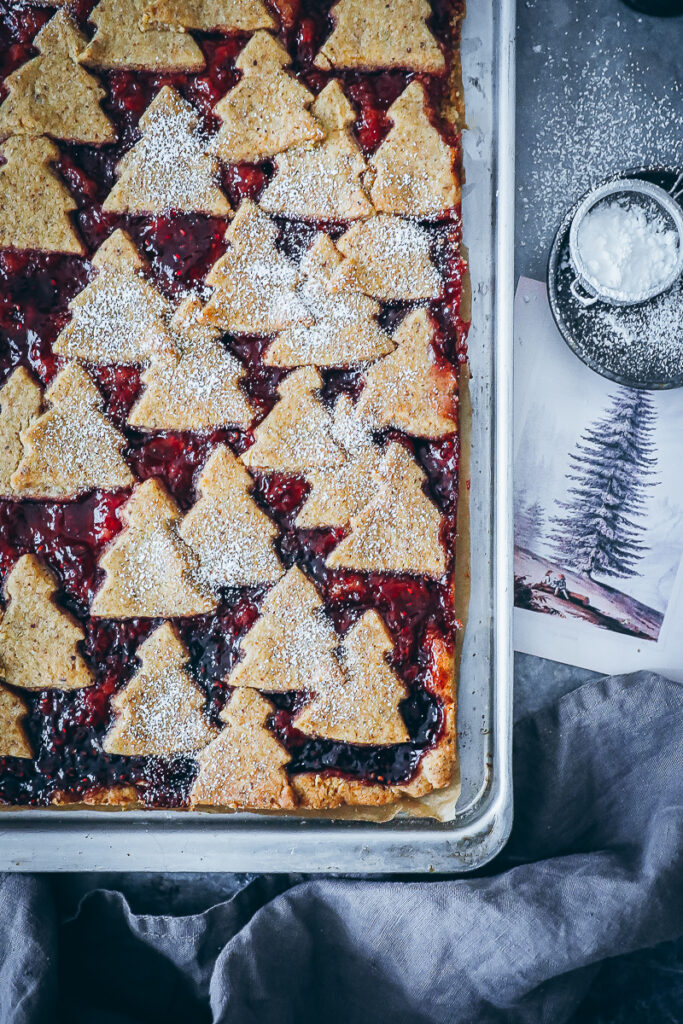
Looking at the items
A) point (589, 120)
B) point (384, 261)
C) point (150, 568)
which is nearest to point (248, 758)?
point (150, 568)

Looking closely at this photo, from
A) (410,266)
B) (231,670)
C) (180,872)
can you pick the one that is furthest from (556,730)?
(410,266)

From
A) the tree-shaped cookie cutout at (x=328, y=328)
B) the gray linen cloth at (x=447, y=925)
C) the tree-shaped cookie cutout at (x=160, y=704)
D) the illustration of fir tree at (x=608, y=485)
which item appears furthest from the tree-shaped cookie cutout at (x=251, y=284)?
the gray linen cloth at (x=447, y=925)

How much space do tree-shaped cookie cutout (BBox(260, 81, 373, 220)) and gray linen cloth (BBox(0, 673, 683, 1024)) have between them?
40.4 inches

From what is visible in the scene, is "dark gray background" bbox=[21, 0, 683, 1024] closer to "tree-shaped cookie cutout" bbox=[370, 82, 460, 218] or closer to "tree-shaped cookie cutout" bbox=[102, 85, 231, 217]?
"tree-shaped cookie cutout" bbox=[370, 82, 460, 218]

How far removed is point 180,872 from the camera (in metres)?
1.45

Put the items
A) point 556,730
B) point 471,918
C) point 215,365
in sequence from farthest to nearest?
point 556,730, point 471,918, point 215,365

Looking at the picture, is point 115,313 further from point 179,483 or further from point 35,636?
point 35,636

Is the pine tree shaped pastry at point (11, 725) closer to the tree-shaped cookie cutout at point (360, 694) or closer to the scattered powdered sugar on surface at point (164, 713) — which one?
the scattered powdered sugar on surface at point (164, 713)

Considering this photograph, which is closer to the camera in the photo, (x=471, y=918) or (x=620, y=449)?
(x=471, y=918)

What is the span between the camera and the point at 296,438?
4.18ft

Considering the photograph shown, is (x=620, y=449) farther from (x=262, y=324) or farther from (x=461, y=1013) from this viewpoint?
(x=461, y=1013)

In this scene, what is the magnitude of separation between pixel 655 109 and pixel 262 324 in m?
0.93

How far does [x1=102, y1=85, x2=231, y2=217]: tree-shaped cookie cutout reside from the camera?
4.18ft

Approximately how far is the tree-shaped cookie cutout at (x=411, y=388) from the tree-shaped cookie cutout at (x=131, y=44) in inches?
22.8
